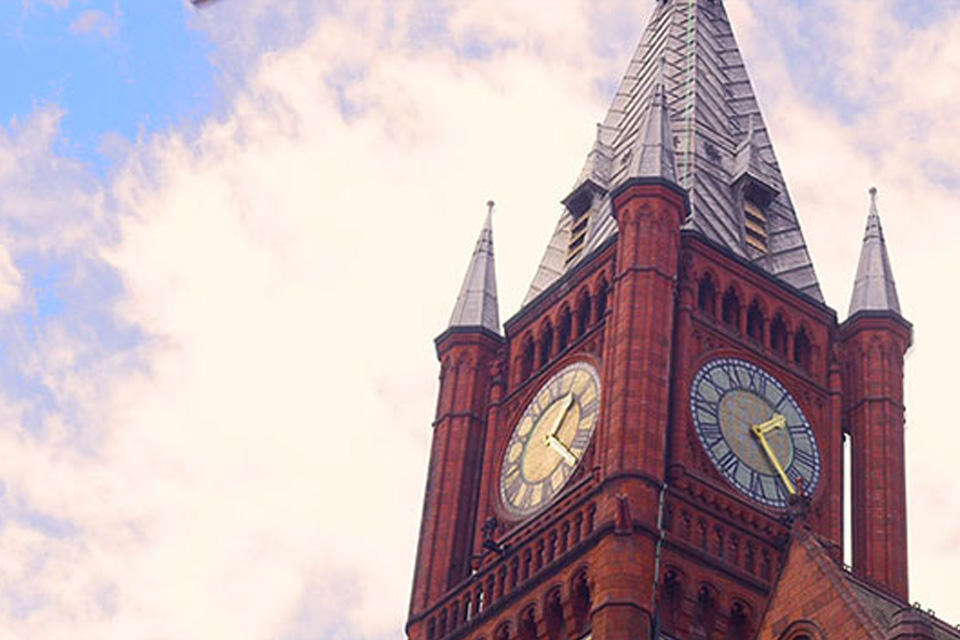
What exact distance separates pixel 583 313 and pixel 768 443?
18.0 feet

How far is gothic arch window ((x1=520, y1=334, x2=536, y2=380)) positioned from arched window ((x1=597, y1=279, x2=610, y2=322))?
A: 2.30 meters

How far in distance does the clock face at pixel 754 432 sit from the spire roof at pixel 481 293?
757cm

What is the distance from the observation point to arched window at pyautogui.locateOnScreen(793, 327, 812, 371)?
51.0 meters

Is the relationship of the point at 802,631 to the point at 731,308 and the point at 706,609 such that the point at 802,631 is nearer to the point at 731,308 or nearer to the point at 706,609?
the point at 706,609

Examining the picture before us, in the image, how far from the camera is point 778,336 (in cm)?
5103

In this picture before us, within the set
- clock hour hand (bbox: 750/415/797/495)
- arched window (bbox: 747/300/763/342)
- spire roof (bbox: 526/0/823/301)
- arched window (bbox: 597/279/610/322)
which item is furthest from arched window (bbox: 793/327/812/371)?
arched window (bbox: 597/279/610/322)

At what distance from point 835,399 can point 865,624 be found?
685 inches

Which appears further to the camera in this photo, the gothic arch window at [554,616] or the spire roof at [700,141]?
the spire roof at [700,141]

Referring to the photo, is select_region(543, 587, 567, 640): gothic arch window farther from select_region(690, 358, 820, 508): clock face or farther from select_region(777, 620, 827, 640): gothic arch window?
select_region(777, 620, 827, 640): gothic arch window

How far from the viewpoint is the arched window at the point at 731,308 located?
165 feet

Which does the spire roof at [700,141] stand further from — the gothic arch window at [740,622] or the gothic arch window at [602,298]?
the gothic arch window at [740,622]

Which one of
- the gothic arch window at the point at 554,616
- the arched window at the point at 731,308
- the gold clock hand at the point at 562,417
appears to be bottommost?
the gothic arch window at the point at 554,616

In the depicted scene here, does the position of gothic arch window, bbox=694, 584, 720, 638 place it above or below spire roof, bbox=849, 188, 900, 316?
below

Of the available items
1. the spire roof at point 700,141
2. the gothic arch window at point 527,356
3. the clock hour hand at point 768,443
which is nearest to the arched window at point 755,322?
the spire roof at point 700,141
